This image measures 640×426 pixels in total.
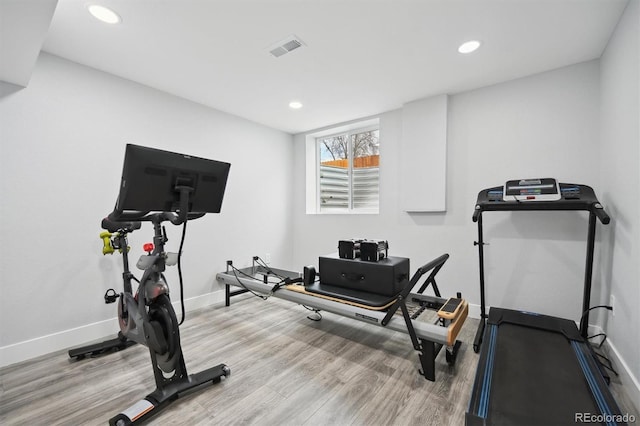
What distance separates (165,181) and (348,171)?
3.21 meters

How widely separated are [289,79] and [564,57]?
2540mm

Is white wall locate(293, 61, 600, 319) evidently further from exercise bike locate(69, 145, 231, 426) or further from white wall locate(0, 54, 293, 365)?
white wall locate(0, 54, 293, 365)

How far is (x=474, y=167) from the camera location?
3061mm

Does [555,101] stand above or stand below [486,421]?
above

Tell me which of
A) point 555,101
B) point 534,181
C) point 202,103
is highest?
point 202,103

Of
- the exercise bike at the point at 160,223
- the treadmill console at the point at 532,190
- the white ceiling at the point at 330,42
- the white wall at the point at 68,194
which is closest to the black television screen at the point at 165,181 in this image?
the exercise bike at the point at 160,223

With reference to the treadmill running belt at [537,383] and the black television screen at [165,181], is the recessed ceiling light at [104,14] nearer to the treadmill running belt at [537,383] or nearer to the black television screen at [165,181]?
the black television screen at [165,181]

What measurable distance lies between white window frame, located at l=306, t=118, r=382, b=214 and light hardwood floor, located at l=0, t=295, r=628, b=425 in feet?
7.09

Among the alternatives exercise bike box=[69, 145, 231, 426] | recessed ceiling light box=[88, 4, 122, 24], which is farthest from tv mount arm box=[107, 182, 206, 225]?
recessed ceiling light box=[88, 4, 122, 24]

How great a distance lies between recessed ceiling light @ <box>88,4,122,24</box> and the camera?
1.82 m

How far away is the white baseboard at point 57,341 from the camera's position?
2.15 m

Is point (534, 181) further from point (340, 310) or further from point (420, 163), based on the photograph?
point (340, 310)

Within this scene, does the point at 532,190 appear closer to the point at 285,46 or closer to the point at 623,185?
the point at 623,185

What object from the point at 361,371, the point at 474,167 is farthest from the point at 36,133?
the point at 474,167
